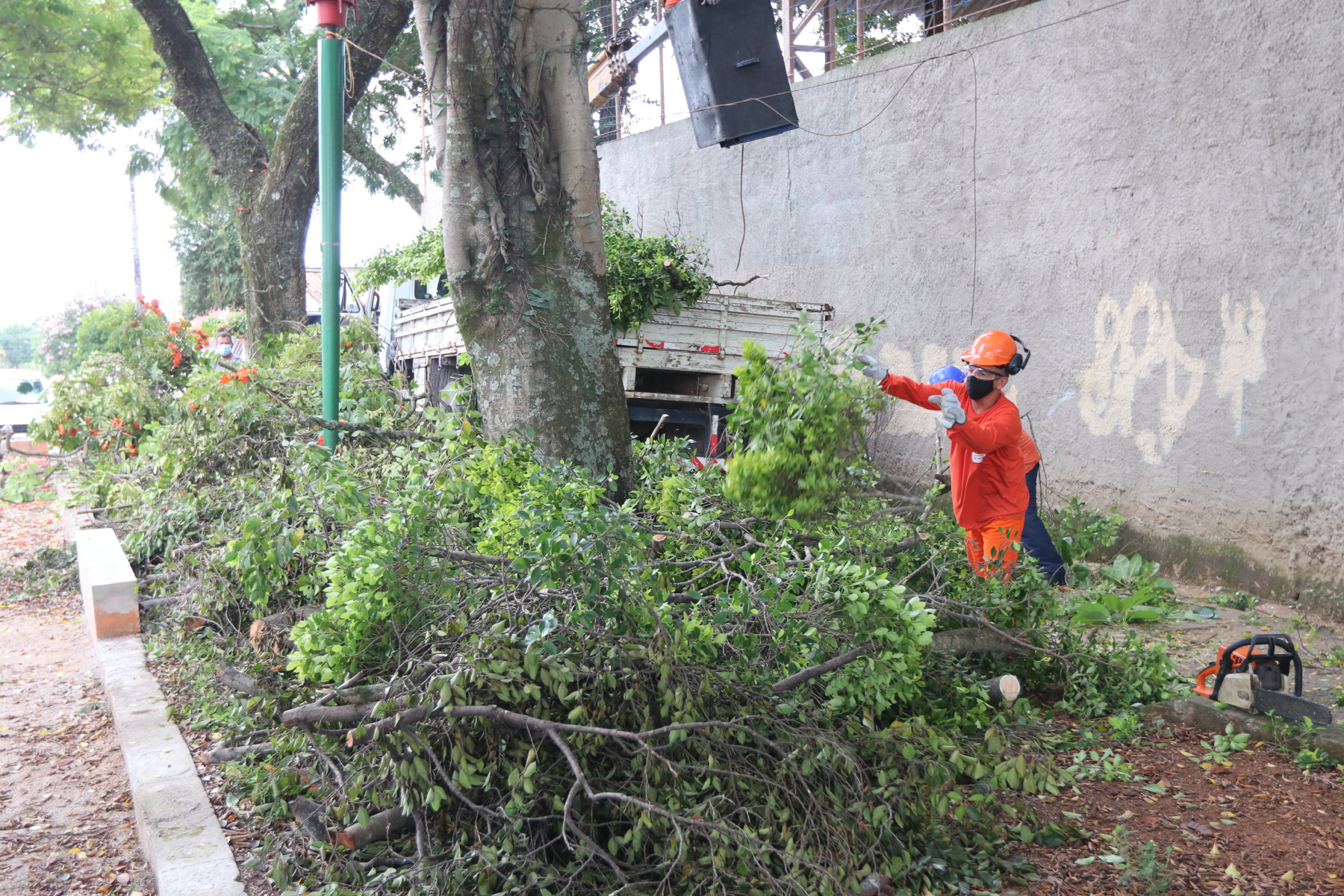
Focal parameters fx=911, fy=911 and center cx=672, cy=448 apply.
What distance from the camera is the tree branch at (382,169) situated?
20531mm

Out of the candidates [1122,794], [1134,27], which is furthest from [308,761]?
[1134,27]

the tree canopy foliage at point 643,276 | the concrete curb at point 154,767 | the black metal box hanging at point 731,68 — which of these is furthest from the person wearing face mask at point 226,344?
the black metal box hanging at point 731,68

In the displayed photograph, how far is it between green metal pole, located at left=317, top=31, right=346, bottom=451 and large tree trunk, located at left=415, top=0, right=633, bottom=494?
494 mm

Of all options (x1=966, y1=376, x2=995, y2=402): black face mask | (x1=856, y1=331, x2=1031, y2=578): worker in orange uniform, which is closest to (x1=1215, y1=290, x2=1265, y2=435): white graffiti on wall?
(x1=856, y1=331, x2=1031, y2=578): worker in orange uniform

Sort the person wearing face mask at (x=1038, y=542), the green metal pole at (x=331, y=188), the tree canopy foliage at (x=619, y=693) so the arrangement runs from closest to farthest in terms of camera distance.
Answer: the tree canopy foliage at (x=619, y=693) < the green metal pole at (x=331, y=188) < the person wearing face mask at (x=1038, y=542)

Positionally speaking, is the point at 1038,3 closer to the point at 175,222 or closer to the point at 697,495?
the point at 697,495

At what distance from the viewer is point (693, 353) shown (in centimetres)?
757

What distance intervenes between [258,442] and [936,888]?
4.82 metres

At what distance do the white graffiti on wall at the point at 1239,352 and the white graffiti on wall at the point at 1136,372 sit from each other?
157mm

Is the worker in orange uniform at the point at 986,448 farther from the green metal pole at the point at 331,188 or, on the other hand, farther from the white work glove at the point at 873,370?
the green metal pole at the point at 331,188

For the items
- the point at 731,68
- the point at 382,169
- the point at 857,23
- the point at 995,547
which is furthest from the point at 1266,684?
the point at 382,169

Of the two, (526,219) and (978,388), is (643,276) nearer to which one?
(526,219)

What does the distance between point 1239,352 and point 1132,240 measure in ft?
3.83

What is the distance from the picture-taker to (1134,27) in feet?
21.3
